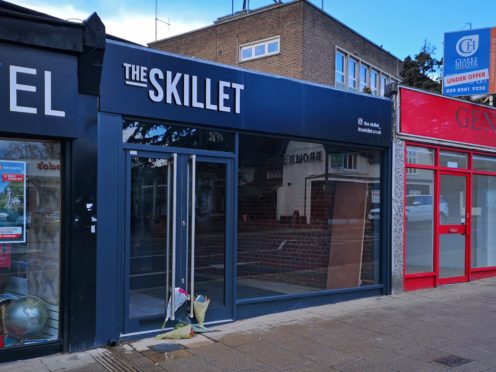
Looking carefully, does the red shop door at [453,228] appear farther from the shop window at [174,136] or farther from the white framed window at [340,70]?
the white framed window at [340,70]

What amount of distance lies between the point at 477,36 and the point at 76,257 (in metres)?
9.04

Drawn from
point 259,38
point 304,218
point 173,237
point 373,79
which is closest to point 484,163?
point 304,218

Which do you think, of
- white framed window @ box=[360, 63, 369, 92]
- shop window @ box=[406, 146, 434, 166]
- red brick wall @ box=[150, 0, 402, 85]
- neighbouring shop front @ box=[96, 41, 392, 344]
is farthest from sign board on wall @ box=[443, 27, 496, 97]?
white framed window @ box=[360, 63, 369, 92]

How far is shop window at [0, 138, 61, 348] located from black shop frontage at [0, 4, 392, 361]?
0.05 ft

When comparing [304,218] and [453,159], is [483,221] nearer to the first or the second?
[453,159]

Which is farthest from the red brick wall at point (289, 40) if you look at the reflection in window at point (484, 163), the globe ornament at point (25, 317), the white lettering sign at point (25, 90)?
the globe ornament at point (25, 317)

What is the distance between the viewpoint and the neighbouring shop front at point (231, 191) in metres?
5.78

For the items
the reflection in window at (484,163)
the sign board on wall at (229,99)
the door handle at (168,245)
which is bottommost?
the door handle at (168,245)

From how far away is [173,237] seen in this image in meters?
6.15

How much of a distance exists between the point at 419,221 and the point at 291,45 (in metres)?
12.4

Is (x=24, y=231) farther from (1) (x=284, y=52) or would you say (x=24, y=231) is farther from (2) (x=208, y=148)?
(1) (x=284, y=52)

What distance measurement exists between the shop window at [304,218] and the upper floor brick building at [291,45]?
11581mm

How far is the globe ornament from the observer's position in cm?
529

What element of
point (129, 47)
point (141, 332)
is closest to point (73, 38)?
point (129, 47)
